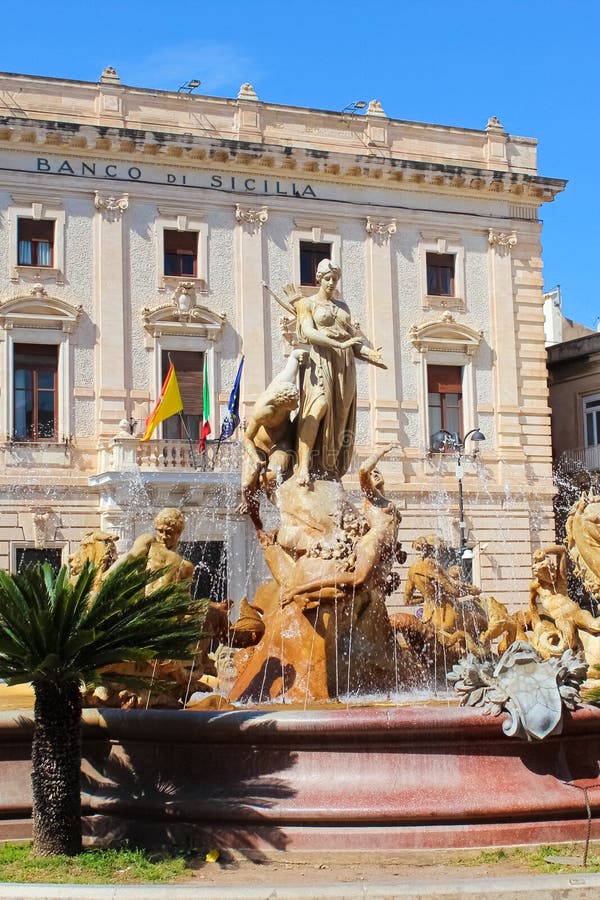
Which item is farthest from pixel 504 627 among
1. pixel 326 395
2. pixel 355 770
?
pixel 355 770

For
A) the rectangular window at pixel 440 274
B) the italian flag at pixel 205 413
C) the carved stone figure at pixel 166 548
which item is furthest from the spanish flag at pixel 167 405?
the carved stone figure at pixel 166 548

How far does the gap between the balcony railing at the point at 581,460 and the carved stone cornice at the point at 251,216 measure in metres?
10.7

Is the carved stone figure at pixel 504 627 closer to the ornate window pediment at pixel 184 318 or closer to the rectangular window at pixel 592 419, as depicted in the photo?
the ornate window pediment at pixel 184 318

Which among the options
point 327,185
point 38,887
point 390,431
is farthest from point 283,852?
point 327,185

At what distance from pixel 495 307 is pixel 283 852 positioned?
27.0 m

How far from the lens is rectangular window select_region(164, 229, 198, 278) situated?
30.9 meters

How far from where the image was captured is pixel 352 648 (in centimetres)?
1102

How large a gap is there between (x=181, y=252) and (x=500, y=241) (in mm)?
8558

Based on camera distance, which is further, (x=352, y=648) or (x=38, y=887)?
(x=352, y=648)

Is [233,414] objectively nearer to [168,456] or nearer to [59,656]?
[168,456]

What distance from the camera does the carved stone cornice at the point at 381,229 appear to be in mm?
32406

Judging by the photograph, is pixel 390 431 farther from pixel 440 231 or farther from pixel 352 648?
pixel 352 648

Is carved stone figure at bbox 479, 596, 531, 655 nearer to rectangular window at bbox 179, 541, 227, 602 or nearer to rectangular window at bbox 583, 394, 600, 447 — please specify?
rectangular window at bbox 179, 541, 227, 602

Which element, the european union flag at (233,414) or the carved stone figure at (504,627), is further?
Answer: the european union flag at (233,414)
